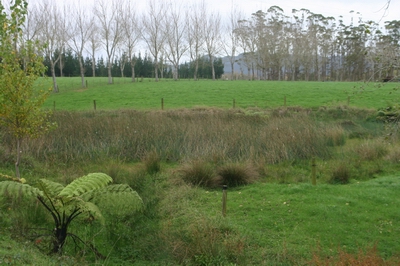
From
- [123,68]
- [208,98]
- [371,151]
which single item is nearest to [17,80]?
[371,151]

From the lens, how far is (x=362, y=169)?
31.9 ft

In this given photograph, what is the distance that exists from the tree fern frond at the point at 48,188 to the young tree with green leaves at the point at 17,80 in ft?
9.61

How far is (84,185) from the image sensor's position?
539 centimetres

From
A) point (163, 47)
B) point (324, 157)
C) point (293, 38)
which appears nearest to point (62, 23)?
point (163, 47)

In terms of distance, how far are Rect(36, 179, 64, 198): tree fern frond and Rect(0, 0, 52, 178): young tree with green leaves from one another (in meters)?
2.93

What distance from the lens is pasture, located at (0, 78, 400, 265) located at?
488cm

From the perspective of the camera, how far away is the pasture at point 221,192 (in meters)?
4.88

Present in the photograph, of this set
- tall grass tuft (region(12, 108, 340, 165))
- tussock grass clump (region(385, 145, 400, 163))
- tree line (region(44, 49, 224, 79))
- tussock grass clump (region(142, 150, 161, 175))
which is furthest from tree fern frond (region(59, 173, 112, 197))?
tree line (region(44, 49, 224, 79))

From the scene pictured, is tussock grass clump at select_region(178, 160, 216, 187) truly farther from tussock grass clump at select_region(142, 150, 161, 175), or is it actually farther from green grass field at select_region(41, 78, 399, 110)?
green grass field at select_region(41, 78, 399, 110)

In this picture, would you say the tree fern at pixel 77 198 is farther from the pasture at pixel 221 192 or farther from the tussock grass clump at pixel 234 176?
the tussock grass clump at pixel 234 176

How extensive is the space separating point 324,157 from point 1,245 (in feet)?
31.2

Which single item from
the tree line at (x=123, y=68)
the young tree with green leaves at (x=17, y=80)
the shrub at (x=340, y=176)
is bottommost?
the shrub at (x=340, y=176)

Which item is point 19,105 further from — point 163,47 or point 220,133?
point 163,47

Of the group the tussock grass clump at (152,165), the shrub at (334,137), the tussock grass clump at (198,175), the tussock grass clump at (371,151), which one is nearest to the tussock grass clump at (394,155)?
the tussock grass clump at (371,151)
